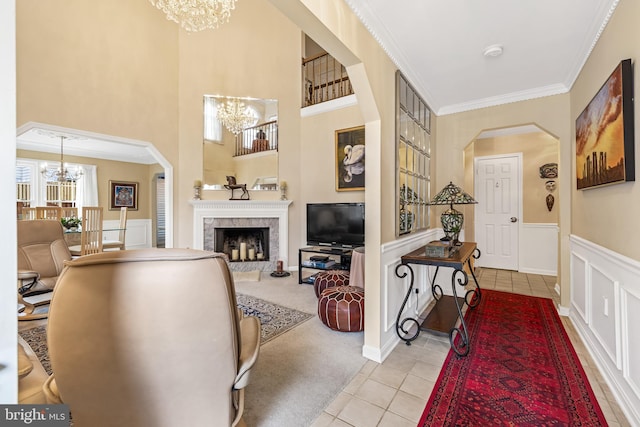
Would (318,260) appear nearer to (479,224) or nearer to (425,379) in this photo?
(425,379)

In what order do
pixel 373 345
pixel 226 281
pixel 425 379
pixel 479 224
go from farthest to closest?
1. pixel 479 224
2. pixel 373 345
3. pixel 425 379
4. pixel 226 281

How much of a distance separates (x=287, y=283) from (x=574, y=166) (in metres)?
3.70

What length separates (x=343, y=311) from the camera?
8.15 feet

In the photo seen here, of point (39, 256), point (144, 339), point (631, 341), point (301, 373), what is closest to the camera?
point (144, 339)

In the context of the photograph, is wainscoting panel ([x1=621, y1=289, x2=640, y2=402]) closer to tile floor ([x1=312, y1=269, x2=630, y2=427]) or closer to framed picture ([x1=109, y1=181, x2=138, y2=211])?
tile floor ([x1=312, y1=269, x2=630, y2=427])

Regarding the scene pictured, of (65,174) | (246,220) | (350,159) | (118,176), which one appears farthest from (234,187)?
(118,176)

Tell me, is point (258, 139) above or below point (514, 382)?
above

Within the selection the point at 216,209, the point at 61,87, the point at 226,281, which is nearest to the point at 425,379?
the point at 226,281

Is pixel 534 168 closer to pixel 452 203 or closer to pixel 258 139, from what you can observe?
pixel 452 203

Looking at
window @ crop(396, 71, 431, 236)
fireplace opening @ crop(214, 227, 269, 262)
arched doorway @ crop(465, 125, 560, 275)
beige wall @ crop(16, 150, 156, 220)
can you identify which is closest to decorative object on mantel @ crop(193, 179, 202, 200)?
fireplace opening @ crop(214, 227, 269, 262)

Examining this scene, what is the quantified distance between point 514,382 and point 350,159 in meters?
3.65

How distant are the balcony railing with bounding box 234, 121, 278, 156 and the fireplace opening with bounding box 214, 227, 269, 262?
1.41 metres

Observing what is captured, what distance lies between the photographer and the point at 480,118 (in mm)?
3344

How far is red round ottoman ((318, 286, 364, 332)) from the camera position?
8.12 feet
